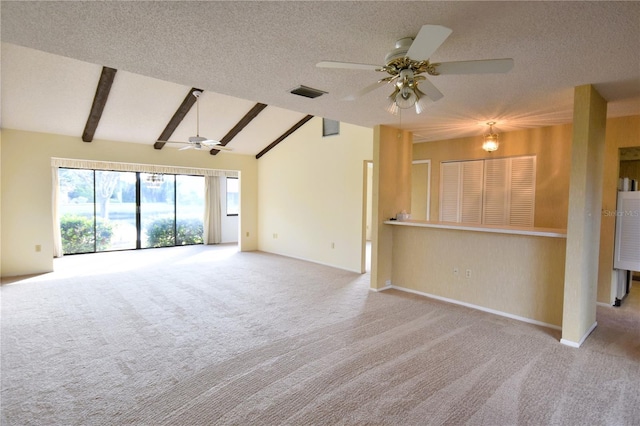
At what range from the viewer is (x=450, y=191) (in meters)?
6.02

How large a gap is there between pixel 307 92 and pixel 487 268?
120 inches

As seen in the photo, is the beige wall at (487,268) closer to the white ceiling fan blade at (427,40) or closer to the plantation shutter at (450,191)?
the plantation shutter at (450,191)

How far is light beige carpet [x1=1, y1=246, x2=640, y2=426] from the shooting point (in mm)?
2172

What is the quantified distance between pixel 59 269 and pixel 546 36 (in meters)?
7.91

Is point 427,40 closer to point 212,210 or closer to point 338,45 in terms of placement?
point 338,45

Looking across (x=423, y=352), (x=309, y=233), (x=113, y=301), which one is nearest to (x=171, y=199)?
(x=309, y=233)

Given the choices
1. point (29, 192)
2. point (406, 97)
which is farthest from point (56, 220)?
point (406, 97)

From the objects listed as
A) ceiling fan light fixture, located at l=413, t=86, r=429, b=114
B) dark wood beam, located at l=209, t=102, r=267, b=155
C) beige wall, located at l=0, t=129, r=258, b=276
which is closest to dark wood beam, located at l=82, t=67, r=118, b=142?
beige wall, located at l=0, t=129, r=258, b=276

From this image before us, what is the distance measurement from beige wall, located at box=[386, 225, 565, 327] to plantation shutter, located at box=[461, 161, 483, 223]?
1439 millimetres

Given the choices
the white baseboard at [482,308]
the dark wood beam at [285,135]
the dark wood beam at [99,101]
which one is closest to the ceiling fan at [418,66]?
the white baseboard at [482,308]

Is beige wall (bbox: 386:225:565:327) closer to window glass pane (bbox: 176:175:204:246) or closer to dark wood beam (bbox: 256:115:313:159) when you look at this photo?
dark wood beam (bbox: 256:115:313:159)

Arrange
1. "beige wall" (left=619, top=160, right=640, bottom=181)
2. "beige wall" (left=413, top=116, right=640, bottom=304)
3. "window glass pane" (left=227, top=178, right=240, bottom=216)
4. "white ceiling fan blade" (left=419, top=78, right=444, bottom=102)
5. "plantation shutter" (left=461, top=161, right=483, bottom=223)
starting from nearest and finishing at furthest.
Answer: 1. "white ceiling fan blade" (left=419, top=78, right=444, bottom=102)
2. "beige wall" (left=413, top=116, right=640, bottom=304)
3. "plantation shutter" (left=461, top=161, right=483, bottom=223)
4. "beige wall" (left=619, top=160, right=640, bottom=181)
5. "window glass pane" (left=227, top=178, right=240, bottom=216)

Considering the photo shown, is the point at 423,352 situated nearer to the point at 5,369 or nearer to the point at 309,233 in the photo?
the point at 5,369

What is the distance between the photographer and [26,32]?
2.15m
